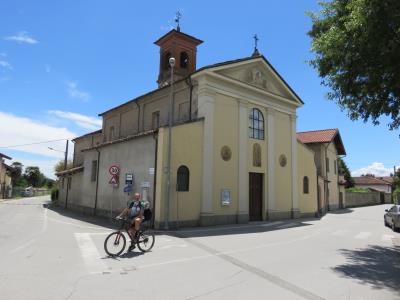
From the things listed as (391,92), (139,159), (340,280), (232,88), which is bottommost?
(340,280)

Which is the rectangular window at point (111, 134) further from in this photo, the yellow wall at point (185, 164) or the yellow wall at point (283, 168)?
the yellow wall at point (283, 168)

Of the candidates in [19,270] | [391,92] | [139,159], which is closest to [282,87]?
[139,159]

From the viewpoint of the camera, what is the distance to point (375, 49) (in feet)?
31.0

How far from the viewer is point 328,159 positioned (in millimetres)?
35781

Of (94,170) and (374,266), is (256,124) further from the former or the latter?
(374,266)

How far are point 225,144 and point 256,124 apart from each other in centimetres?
342

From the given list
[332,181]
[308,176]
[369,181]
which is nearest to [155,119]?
[308,176]

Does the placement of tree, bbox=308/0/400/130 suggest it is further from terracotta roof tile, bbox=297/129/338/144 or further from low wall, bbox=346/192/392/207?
low wall, bbox=346/192/392/207

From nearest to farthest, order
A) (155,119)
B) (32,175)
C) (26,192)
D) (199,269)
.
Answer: (199,269), (155,119), (26,192), (32,175)

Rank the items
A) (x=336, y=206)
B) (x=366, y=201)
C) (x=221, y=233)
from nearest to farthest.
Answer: (x=221, y=233) < (x=336, y=206) < (x=366, y=201)

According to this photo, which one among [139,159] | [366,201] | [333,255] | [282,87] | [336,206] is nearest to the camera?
Result: [333,255]

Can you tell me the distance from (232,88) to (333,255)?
11.9 meters

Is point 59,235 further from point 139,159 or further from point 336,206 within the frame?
point 336,206

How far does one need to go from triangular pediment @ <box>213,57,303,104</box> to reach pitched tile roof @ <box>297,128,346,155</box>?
12348 millimetres
